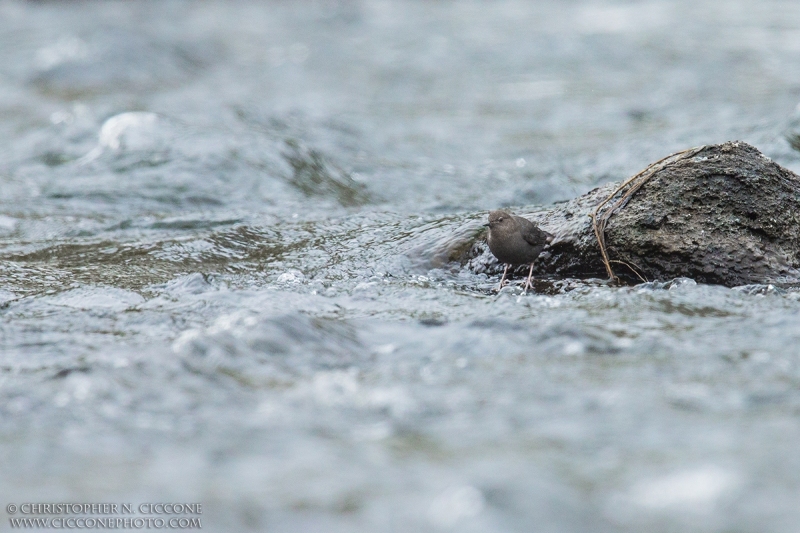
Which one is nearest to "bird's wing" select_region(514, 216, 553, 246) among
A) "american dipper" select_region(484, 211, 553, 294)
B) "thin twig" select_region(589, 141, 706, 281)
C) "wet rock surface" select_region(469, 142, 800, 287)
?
"american dipper" select_region(484, 211, 553, 294)

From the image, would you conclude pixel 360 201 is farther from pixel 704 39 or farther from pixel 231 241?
pixel 704 39

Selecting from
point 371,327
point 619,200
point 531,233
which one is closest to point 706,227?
point 619,200

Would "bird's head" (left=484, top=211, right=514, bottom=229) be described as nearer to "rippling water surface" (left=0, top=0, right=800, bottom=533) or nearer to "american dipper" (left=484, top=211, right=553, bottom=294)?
"american dipper" (left=484, top=211, right=553, bottom=294)

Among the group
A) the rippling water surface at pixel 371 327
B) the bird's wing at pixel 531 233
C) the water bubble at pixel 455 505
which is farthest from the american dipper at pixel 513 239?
the water bubble at pixel 455 505

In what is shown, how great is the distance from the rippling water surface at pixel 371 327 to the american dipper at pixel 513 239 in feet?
0.82

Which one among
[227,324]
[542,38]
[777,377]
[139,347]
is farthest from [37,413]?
[542,38]

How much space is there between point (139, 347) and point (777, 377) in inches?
112

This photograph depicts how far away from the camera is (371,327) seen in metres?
4.32

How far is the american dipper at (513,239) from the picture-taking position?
4887 millimetres

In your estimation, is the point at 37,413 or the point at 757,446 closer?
the point at 757,446

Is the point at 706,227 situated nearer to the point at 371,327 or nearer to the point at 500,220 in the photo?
the point at 500,220

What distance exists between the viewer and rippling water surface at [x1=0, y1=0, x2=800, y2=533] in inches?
112

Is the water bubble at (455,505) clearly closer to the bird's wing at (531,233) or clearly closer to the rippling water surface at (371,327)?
the rippling water surface at (371,327)

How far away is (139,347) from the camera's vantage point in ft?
13.2
